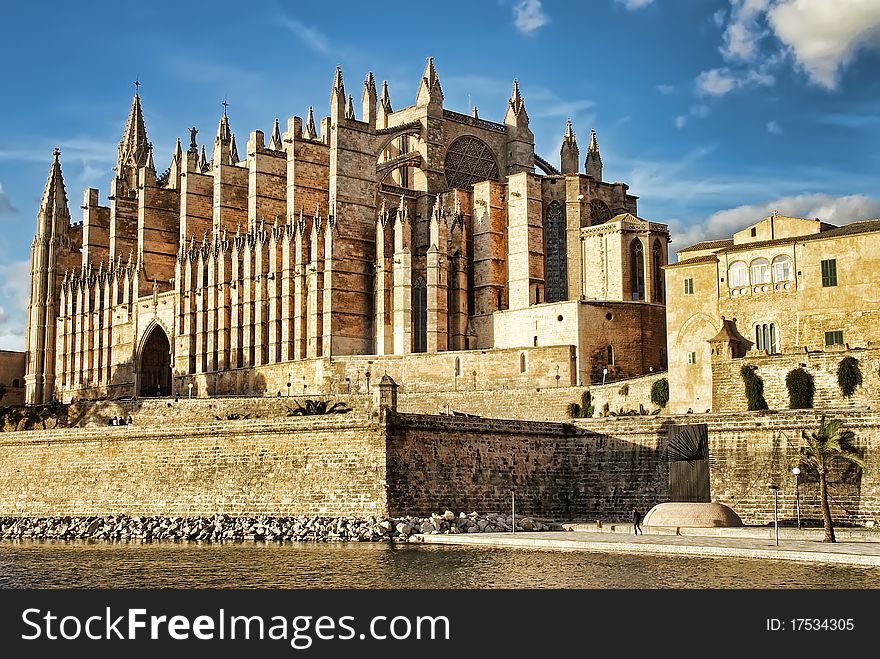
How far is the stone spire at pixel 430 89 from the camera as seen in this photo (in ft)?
207

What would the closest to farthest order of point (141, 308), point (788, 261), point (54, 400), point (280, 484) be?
1. point (280, 484)
2. point (788, 261)
3. point (141, 308)
4. point (54, 400)

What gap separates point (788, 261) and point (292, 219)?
91.2 ft

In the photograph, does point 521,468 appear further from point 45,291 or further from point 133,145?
point 133,145

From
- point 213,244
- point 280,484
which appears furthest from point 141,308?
point 280,484

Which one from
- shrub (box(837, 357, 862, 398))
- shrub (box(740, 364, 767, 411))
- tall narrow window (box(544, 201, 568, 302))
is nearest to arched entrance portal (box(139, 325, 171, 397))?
tall narrow window (box(544, 201, 568, 302))

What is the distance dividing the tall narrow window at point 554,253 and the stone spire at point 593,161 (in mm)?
6410

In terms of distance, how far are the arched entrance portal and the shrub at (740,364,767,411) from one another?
39308 millimetres

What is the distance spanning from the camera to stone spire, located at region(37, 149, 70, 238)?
260 feet

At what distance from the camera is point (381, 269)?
57562 millimetres

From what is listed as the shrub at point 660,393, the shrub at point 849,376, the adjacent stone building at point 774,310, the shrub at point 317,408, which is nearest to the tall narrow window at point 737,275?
the adjacent stone building at point 774,310

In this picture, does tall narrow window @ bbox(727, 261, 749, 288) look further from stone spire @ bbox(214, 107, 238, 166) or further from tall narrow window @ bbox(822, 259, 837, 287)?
stone spire @ bbox(214, 107, 238, 166)

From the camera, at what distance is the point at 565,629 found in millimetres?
18047

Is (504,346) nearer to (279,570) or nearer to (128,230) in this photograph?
(279,570)

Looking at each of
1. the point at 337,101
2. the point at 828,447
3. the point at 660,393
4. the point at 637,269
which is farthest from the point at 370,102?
the point at 828,447
